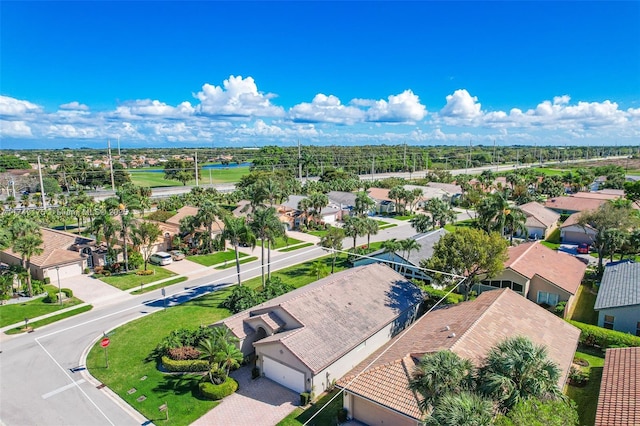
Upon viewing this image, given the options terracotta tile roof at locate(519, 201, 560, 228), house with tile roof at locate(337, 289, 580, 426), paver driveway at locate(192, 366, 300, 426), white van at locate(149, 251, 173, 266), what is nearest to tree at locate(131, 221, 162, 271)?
white van at locate(149, 251, 173, 266)

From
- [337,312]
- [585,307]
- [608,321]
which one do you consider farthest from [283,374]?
[585,307]

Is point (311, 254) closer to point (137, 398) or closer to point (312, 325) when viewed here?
point (312, 325)

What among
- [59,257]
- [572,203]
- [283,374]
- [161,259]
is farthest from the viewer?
[572,203]

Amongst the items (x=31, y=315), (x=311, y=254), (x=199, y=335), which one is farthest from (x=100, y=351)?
(x=311, y=254)

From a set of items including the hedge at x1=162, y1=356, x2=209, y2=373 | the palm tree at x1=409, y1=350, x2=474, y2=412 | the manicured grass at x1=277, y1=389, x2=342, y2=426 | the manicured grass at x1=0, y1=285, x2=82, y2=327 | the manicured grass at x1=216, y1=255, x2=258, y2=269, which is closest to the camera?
the palm tree at x1=409, y1=350, x2=474, y2=412

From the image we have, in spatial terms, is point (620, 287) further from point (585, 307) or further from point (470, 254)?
point (470, 254)

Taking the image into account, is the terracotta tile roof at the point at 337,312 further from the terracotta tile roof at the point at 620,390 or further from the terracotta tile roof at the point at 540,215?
the terracotta tile roof at the point at 540,215

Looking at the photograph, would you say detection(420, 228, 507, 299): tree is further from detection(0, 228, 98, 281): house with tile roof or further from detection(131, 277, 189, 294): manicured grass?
detection(0, 228, 98, 281): house with tile roof
